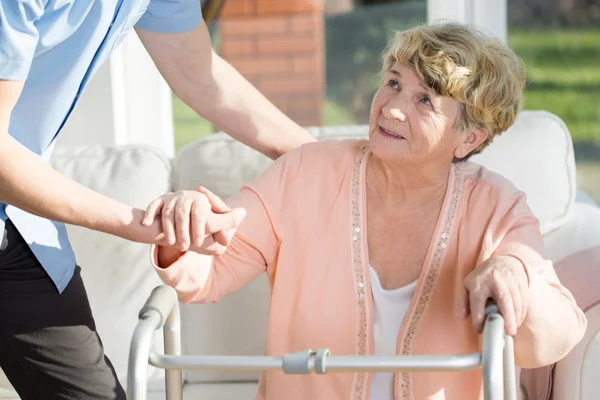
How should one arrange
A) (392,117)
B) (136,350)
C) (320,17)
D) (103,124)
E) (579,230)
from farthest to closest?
(320,17), (103,124), (579,230), (392,117), (136,350)

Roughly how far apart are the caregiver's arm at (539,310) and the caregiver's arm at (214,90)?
59cm

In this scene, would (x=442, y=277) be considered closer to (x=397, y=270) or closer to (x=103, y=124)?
(x=397, y=270)

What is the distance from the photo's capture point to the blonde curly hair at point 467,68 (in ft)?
6.15

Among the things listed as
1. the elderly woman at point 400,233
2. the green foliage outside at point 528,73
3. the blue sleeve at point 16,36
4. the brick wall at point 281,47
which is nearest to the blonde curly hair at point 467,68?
the elderly woman at point 400,233

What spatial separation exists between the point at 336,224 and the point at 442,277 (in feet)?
0.82

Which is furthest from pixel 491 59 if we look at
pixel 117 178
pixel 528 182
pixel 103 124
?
pixel 103 124

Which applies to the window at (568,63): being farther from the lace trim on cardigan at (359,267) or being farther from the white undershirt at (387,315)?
the white undershirt at (387,315)

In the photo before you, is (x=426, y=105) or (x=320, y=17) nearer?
(x=426, y=105)

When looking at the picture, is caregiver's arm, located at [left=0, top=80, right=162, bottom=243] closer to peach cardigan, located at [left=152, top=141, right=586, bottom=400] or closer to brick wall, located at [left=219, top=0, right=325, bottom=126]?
peach cardigan, located at [left=152, top=141, right=586, bottom=400]

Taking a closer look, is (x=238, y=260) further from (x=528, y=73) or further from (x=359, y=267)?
(x=528, y=73)

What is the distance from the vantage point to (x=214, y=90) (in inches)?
81.2

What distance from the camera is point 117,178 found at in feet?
8.25

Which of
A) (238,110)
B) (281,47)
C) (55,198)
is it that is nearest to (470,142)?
(238,110)

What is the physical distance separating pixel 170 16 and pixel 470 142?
27.1 inches
